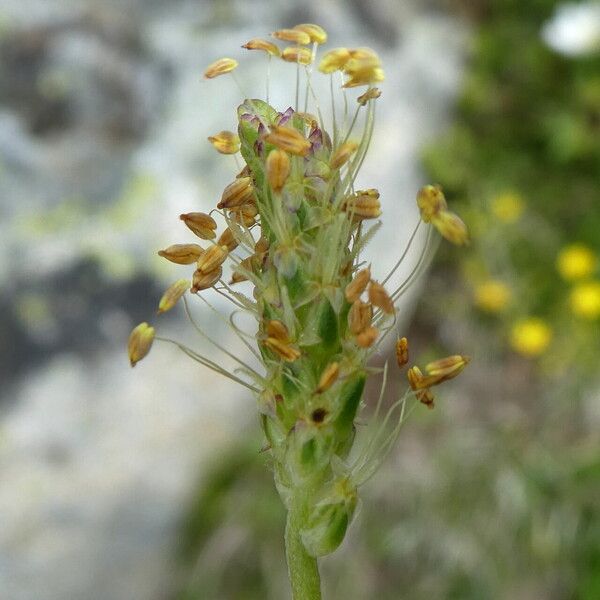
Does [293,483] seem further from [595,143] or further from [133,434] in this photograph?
[595,143]

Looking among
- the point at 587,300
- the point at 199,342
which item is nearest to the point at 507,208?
the point at 587,300

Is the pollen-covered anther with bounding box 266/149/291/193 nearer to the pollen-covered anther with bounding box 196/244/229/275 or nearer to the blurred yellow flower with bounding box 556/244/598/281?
the pollen-covered anther with bounding box 196/244/229/275

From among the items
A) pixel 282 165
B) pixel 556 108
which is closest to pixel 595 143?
pixel 556 108

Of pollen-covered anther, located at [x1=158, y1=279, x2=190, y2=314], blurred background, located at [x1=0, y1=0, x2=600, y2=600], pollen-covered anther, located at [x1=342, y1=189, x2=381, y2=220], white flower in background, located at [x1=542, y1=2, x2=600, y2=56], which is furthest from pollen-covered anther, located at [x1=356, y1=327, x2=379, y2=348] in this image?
white flower in background, located at [x1=542, y1=2, x2=600, y2=56]

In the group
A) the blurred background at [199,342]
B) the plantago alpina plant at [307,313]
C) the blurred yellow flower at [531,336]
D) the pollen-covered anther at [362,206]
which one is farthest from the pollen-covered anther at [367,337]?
the blurred yellow flower at [531,336]

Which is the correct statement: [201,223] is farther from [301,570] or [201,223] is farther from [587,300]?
[587,300]

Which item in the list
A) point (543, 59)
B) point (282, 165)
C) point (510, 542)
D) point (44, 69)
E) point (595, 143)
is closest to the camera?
point (282, 165)
